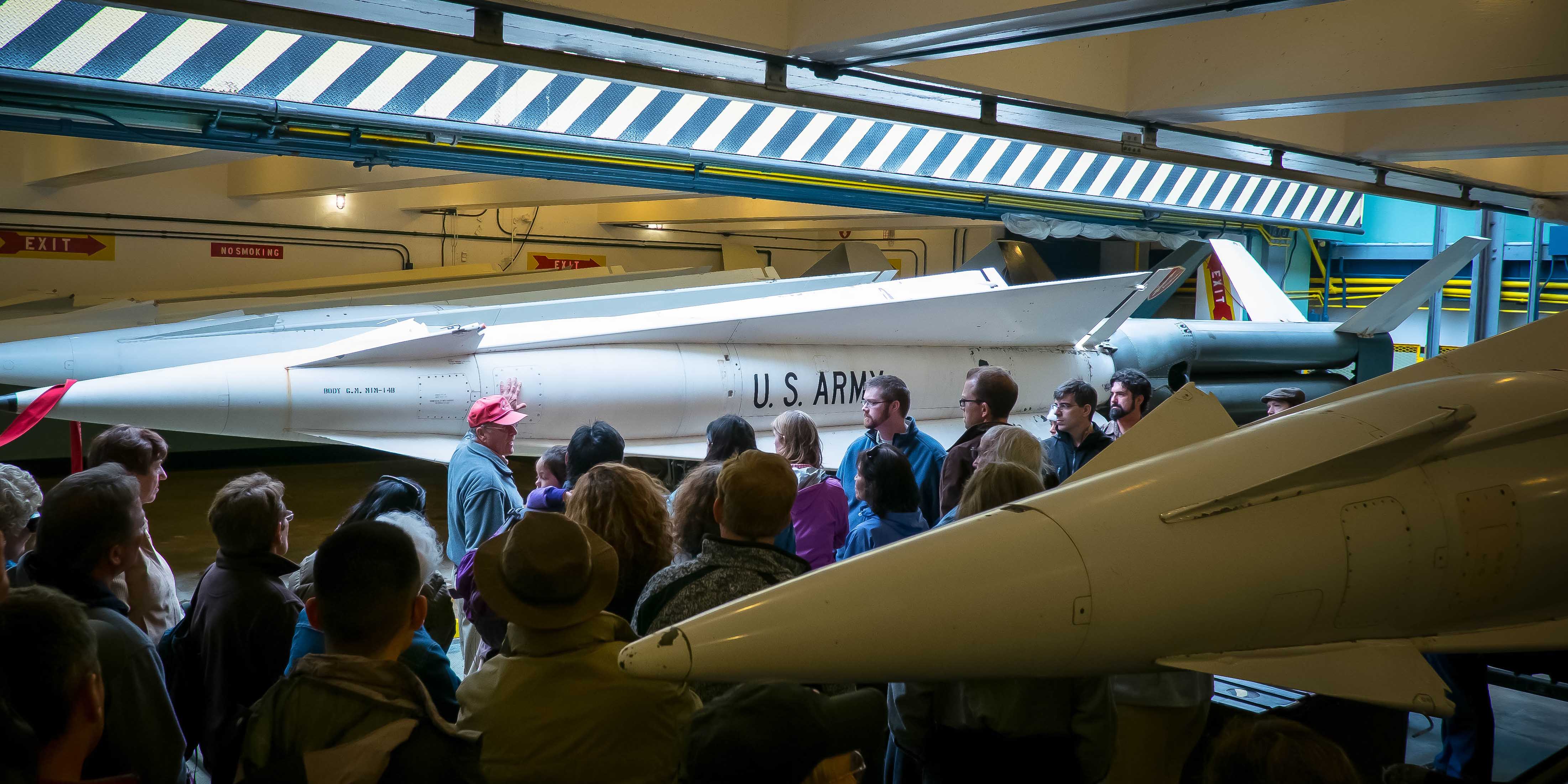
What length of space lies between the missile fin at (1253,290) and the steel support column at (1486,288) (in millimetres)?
2923

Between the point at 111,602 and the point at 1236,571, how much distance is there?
258 centimetres

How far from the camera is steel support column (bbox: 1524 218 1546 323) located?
1208cm

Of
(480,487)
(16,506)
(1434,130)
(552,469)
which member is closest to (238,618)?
(16,506)

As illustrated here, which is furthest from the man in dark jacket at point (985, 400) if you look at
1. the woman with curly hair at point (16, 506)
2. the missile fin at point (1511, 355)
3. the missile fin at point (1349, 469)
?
the woman with curly hair at point (16, 506)

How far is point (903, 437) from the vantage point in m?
5.09

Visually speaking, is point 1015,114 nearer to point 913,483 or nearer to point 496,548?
point 913,483

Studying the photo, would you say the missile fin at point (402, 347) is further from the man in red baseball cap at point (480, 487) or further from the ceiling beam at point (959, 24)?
the ceiling beam at point (959, 24)

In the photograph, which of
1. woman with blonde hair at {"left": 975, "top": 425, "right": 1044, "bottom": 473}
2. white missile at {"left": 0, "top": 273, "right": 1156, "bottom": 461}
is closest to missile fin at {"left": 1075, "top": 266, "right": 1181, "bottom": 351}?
white missile at {"left": 0, "top": 273, "right": 1156, "bottom": 461}

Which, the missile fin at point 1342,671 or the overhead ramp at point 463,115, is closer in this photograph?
the missile fin at point 1342,671

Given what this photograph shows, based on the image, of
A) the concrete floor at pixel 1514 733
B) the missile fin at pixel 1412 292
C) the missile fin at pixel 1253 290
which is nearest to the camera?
the concrete floor at pixel 1514 733

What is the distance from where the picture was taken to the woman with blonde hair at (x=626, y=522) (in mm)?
3037

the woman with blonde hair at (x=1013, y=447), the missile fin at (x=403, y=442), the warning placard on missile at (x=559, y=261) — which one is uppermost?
the warning placard on missile at (x=559, y=261)

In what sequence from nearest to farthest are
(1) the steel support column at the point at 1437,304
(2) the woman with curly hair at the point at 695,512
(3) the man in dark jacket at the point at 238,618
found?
1. (3) the man in dark jacket at the point at 238,618
2. (2) the woman with curly hair at the point at 695,512
3. (1) the steel support column at the point at 1437,304

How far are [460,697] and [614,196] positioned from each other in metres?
9.29
